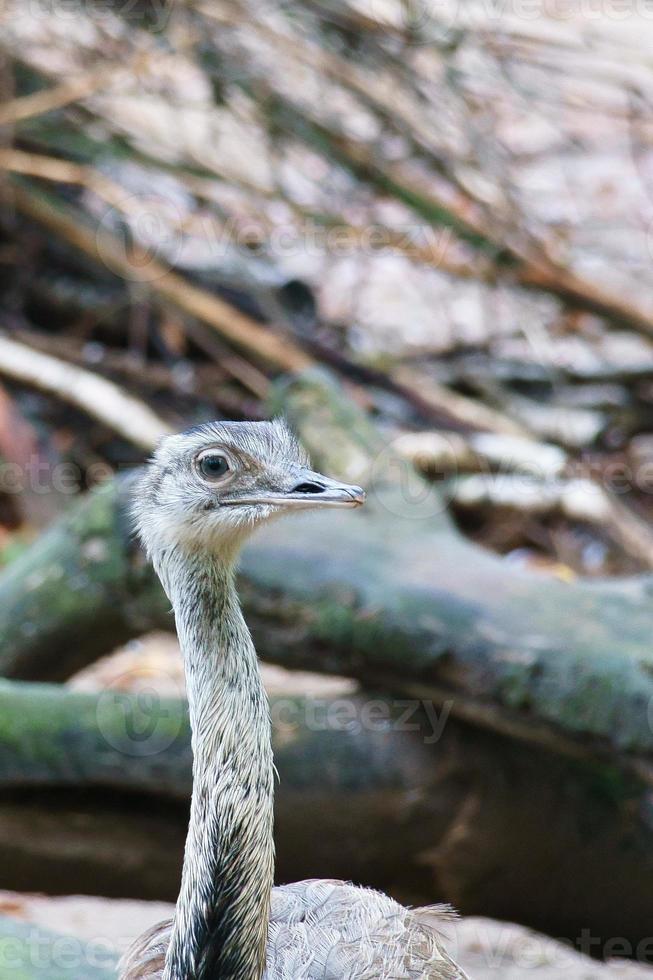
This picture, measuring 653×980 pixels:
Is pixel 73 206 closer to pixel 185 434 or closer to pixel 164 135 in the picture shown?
pixel 164 135

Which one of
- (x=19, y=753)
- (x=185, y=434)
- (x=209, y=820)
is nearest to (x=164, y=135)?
(x=19, y=753)

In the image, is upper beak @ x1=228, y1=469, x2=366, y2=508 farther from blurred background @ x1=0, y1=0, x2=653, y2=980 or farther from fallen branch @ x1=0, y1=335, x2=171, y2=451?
fallen branch @ x1=0, y1=335, x2=171, y2=451

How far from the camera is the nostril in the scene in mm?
2027

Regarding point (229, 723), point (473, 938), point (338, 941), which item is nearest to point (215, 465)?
point (229, 723)

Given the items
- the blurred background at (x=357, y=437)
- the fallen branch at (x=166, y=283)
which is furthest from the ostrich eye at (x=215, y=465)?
the fallen branch at (x=166, y=283)

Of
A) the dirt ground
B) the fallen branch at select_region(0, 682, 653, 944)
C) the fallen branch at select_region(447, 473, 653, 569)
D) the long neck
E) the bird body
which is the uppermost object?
the long neck

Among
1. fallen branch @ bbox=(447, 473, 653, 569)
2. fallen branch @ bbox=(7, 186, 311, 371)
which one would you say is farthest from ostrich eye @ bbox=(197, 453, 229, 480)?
fallen branch @ bbox=(7, 186, 311, 371)

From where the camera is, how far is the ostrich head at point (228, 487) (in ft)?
6.79

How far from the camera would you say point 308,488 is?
80.6 inches

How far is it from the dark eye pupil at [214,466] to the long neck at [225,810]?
0.20m

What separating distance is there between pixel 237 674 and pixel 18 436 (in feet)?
14.1

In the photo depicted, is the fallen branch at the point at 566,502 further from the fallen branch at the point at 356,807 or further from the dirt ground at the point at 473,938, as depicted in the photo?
the fallen branch at the point at 356,807

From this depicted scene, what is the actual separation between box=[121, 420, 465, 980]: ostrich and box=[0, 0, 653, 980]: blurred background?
2.06 ft

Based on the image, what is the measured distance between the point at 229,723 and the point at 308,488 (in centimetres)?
39
